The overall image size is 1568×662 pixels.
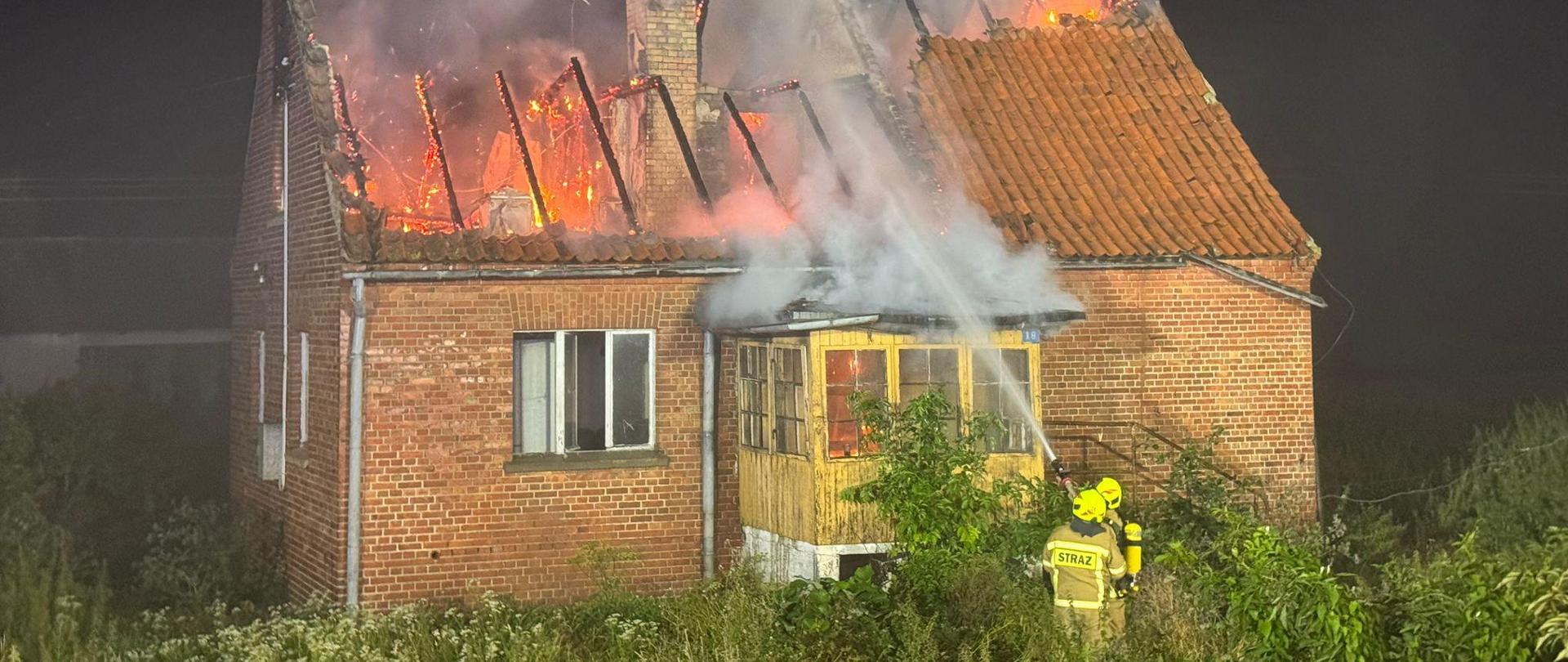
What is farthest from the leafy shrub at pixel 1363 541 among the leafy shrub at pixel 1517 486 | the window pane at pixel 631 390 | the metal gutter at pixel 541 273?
the window pane at pixel 631 390

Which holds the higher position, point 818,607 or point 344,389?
point 344,389

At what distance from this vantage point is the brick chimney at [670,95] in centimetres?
1461

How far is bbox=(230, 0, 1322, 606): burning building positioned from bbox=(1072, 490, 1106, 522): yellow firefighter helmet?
206cm

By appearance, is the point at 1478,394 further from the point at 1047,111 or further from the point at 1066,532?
the point at 1066,532

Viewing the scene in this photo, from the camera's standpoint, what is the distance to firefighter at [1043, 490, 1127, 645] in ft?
32.2

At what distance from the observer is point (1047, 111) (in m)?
15.8

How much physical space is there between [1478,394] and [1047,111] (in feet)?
52.4

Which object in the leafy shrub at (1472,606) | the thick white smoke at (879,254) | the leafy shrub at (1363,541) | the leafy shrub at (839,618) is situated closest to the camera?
the leafy shrub at (1472,606)

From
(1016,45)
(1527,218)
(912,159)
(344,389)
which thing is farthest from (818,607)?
(1527,218)

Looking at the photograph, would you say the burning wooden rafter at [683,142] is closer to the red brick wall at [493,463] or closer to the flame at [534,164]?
the flame at [534,164]

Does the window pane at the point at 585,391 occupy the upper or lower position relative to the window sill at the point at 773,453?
upper

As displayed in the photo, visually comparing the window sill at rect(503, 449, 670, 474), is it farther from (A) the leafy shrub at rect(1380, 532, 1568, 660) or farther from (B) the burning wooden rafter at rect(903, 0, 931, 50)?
(A) the leafy shrub at rect(1380, 532, 1568, 660)

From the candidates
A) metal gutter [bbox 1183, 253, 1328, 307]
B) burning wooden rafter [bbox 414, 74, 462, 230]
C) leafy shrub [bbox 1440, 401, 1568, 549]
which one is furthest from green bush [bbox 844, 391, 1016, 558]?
leafy shrub [bbox 1440, 401, 1568, 549]

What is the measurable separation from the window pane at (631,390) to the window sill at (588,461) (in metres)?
0.16
